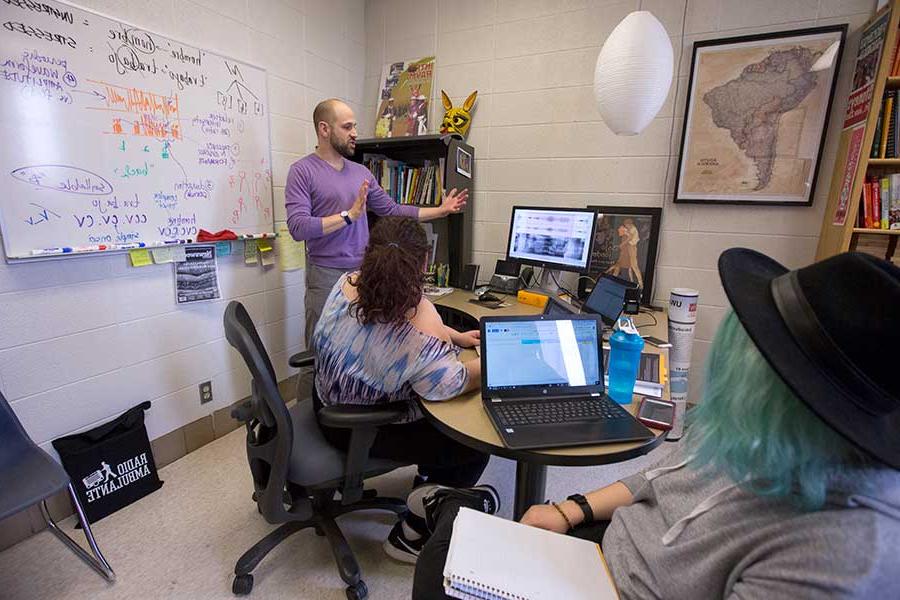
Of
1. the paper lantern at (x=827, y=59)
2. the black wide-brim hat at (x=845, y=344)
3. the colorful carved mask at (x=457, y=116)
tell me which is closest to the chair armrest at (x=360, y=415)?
the black wide-brim hat at (x=845, y=344)

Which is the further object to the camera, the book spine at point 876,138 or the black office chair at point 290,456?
the book spine at point 876,138

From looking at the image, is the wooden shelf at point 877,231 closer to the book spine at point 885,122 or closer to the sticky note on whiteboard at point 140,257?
the book spine at point 885,122

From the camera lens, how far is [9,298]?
1.57 metres

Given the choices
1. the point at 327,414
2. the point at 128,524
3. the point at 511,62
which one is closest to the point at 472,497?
the point at 327,414

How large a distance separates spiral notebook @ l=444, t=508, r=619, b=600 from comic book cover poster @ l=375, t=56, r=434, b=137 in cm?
268

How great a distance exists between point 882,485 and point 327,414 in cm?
117

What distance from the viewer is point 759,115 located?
2.19 metres

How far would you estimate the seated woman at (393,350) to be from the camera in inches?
48.0

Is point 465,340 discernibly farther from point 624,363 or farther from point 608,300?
point 608,300

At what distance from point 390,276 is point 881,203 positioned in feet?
7.29

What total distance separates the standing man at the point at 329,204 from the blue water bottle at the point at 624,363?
4.70ft

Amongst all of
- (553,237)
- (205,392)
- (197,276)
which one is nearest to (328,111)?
(197,276)

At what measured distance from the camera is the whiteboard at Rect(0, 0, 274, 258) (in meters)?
1.53

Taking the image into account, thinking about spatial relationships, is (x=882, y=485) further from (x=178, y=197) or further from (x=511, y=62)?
(x=511, y=62)
